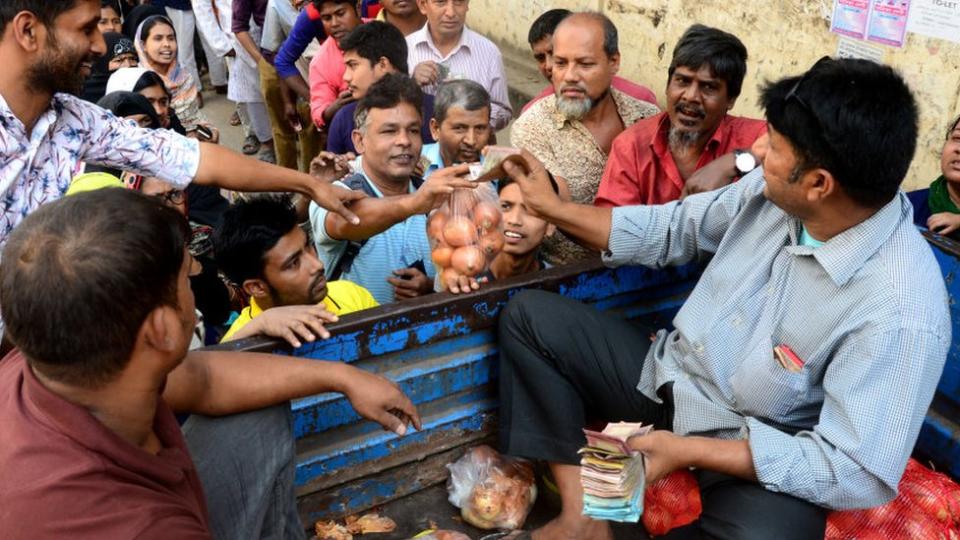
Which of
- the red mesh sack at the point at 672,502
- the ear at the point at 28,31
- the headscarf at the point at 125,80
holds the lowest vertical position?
the red mesh sack at the point at 672,502

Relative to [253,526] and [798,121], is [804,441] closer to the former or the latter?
[798,121]

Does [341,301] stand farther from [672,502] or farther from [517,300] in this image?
[672,502]

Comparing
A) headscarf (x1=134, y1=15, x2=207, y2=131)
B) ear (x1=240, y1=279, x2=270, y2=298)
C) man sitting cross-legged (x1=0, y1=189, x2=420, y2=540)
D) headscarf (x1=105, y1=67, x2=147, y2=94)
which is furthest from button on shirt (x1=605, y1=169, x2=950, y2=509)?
headscarf (x1=134, y1=15, x2=207, y2=131)

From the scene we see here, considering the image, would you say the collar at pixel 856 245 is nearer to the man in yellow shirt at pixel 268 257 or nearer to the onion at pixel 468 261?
the onion at pixel 468 261

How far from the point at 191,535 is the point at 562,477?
1.30 meters

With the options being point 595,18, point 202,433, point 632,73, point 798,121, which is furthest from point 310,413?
point 632,73

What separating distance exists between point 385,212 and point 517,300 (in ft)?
1.83

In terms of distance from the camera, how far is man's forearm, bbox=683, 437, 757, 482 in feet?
6.92

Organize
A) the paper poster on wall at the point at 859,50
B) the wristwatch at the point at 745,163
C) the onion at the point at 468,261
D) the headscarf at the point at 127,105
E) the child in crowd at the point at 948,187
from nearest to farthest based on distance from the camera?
the onion at the point at 468,261 → the wristwatch at the point at 745,163 → the child in crowd at the point at 948,187 → the headscarf at the point at 127,105 → the paper poster on wall at the point at 859,50

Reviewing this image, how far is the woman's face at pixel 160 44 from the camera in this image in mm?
5719

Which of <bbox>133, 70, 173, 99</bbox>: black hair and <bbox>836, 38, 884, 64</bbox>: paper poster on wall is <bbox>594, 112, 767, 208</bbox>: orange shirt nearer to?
<bbox>836, 38, 884, 64</bbox>: paper poster on wall

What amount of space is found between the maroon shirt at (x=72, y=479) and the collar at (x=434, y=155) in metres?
2.19

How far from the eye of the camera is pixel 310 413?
2426mm

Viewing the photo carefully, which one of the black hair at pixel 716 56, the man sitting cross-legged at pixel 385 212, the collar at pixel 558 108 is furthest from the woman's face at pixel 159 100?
the black hair at pixel 716 56
